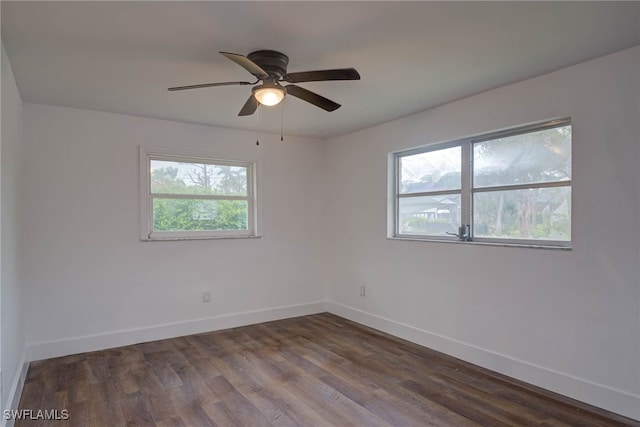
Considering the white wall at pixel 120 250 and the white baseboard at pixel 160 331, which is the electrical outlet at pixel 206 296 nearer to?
the white wall at pixel 120 250

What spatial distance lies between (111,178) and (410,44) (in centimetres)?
307

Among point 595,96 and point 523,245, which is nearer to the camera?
point 595,96

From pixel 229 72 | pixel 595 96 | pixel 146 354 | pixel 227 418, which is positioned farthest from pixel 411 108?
pixel 146 354

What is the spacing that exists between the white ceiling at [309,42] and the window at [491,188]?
0.53 meters

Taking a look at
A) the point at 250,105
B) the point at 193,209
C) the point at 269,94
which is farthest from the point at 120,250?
the point at 269,94

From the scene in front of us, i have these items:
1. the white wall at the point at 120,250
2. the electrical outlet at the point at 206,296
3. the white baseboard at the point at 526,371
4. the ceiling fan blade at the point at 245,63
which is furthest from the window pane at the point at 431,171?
the electrical outlet at the point at 206,296

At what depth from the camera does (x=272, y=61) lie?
239 cm

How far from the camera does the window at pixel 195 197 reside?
3.99 meters

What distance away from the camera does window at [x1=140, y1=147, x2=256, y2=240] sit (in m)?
3.99

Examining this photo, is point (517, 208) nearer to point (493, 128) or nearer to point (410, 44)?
point (493, 128)

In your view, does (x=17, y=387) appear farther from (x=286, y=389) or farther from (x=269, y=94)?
(x=269, y=94)

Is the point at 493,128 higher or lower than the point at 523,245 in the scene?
higher

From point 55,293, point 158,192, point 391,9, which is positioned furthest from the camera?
point 158,192

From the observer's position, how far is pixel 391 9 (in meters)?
1.90
